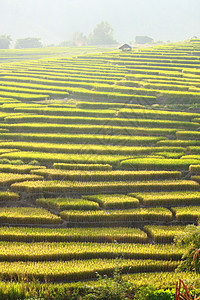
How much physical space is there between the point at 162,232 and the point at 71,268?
14.1 feet

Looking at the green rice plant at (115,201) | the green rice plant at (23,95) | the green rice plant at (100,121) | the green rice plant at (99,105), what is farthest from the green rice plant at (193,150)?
the green rice plant at (23,95)

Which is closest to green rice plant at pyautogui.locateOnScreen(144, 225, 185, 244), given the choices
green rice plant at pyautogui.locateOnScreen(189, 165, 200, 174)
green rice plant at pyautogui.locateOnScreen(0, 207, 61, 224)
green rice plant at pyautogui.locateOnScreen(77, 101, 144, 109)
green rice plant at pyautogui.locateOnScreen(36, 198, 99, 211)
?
green rice plant at pyautogui.locateOnScreen(36, 198, 99, 211)

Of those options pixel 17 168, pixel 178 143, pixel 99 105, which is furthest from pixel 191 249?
pixel 99 105

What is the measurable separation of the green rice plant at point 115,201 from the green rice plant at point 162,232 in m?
1.57

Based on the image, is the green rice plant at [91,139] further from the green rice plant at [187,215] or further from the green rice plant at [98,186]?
the green rice plant at [187,215]

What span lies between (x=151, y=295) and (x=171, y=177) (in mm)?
9183

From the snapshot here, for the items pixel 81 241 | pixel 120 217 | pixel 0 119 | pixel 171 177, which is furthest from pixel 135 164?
pixel 0 119

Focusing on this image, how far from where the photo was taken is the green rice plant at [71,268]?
389 inches

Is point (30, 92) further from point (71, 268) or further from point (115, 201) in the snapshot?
point (71, 268)

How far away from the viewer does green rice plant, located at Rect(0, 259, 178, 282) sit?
32.4ft

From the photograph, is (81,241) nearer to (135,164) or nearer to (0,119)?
(135,164)

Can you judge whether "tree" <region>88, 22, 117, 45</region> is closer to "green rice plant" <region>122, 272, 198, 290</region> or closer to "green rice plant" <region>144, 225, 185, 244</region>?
"green rice plant" <region>144, 225, 185, 244</region>

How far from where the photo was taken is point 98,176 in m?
16.5

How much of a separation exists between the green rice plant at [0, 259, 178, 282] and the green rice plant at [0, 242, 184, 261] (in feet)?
1.07
